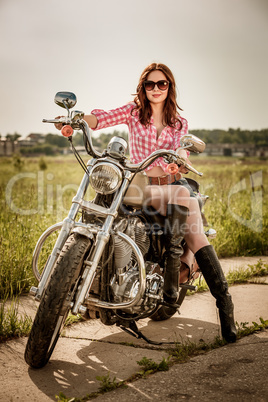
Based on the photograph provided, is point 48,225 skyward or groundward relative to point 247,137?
groundward

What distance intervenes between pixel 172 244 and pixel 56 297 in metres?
0.86

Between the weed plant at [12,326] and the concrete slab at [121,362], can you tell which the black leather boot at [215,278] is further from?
the weed plant at [12,326]

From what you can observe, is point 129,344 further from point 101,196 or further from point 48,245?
point 48,245

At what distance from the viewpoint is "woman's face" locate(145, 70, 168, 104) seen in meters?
3.55

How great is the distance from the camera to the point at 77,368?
2.67 m

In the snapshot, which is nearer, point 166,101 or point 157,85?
point 157,85

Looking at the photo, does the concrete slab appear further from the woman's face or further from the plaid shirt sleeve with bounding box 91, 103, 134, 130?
the woman's face

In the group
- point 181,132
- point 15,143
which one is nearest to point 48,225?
point 181,132

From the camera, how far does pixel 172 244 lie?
9.84ft

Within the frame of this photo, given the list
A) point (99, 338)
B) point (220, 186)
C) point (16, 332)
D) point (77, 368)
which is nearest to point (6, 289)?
point (16, 332)

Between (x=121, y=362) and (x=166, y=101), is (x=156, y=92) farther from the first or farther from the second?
(x=121, y=362)

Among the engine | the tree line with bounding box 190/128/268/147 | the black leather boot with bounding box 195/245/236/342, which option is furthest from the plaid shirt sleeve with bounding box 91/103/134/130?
Answer: the tree line with bounding box 190/128/268/147

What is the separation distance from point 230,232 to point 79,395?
12.9 feet

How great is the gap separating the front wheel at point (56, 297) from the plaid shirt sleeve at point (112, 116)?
113 cm
